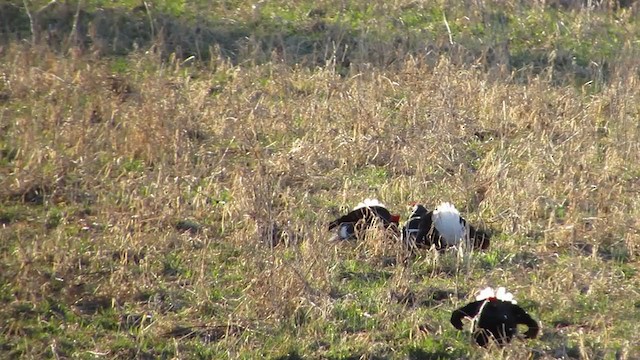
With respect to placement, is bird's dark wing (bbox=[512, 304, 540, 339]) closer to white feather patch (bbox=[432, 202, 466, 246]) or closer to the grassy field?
the grassy field

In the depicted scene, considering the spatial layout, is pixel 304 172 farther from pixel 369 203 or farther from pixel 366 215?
pixel 366 215

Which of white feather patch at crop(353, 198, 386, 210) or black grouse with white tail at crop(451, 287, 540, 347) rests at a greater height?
black grouse with white tail at crop(451, 287, 540, 347)

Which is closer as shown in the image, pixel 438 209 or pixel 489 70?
pixel 438 209

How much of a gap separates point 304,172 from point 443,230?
120 cm

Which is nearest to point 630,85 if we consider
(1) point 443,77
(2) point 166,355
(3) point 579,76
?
(3) point 579,76

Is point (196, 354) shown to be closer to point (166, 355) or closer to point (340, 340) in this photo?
point (166, 355)

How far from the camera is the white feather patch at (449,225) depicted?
5.42 metres

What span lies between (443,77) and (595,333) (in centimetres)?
287

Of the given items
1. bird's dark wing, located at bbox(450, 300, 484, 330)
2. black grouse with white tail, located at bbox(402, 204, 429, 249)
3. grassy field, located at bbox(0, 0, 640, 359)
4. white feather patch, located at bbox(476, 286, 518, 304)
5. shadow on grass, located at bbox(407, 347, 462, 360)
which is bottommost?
grassy field, located at bbox(0, 0, 640, 359)

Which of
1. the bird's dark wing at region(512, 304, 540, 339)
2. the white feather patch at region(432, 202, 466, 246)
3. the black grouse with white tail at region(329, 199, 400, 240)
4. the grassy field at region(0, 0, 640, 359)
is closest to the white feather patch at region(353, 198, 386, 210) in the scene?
the black grouse with white tail at region(329, 199, 400, 240)

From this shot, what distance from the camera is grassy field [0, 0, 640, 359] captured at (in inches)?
187

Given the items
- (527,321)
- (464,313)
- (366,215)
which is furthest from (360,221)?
(527,321)

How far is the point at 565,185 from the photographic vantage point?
6.12m

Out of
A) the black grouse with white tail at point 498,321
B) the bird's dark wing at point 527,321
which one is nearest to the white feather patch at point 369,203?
the black grouse with white tail at point 498,321
